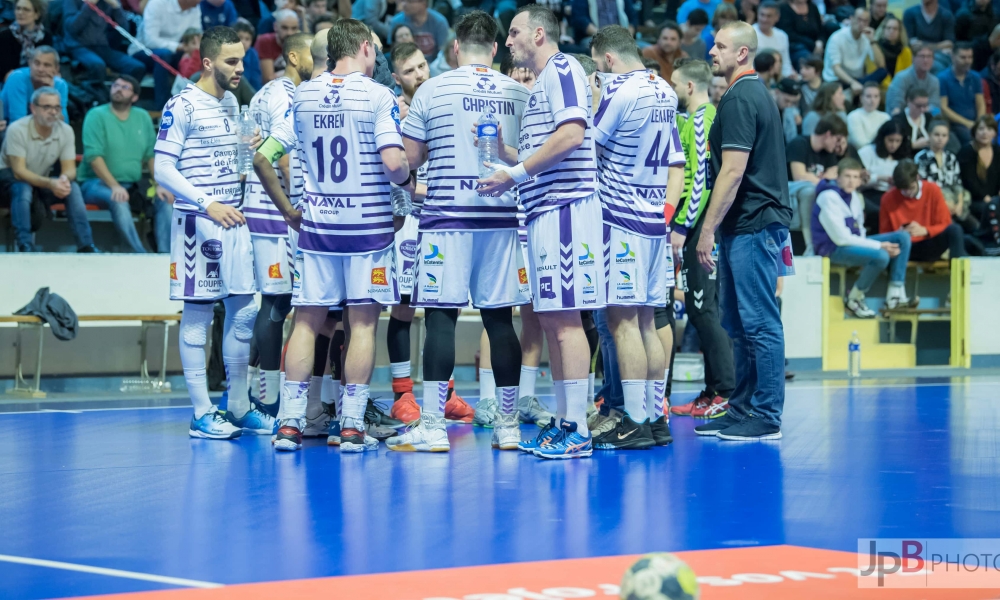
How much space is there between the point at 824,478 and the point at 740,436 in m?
1.40

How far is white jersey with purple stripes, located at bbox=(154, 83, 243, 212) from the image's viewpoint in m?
6.45

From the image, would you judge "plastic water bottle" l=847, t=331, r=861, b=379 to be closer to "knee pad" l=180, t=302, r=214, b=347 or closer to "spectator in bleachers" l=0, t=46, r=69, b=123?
"knee pad" l=180, t=302, r=214, b=347

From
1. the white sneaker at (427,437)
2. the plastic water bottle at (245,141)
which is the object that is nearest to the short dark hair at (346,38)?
the plastic water bottle at (245,141)

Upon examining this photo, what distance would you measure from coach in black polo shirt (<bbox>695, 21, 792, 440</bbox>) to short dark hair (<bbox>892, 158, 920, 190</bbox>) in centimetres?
683

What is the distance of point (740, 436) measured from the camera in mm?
6508

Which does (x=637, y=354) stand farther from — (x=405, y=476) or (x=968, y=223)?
(x=968, y=223)

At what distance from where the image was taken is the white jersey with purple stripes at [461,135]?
19.0ft

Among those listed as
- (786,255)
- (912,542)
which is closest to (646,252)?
(786,255)

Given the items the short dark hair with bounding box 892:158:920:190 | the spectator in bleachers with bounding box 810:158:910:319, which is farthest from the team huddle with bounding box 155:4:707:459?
the short dark hair with bounding box 892:158:920:190

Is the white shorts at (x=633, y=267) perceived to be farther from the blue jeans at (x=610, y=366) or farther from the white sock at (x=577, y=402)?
the white sock at (x=577, y=402)

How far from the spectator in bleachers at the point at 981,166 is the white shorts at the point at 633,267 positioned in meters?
9.25

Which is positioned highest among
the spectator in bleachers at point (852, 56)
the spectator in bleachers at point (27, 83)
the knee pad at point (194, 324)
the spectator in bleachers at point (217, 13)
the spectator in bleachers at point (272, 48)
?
the spectator in bleachers at point (852, 56)

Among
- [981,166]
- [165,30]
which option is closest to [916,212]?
[981,166]

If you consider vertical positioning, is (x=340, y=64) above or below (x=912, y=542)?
above
